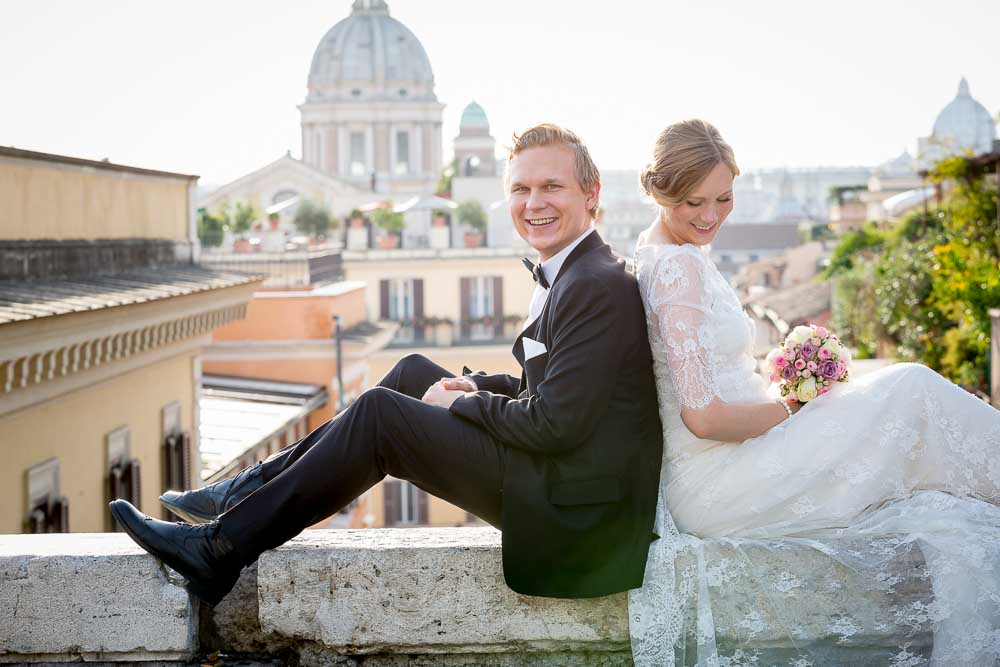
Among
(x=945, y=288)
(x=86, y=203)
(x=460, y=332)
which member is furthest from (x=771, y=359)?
(x=460, y=332)

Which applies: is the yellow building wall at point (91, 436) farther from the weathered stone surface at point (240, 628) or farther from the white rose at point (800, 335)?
the white rose at point (800, 335)

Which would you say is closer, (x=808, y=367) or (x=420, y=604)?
(x=420, y=604)

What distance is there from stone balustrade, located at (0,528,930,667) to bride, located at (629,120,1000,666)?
8cm

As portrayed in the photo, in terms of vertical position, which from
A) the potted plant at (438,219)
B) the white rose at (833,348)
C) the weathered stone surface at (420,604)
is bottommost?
the weathered stone surface at (420,604)

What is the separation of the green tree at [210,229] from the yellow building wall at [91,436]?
3038cm

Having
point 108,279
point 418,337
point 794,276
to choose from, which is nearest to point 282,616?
point 108,279

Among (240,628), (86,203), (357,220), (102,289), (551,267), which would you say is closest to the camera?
(240,628)

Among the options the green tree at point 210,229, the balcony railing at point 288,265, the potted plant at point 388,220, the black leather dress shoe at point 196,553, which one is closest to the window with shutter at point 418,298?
the balcony railing at point 288,265

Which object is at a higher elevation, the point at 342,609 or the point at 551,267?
the point at 551,267

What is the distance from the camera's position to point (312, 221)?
5425 centimetres

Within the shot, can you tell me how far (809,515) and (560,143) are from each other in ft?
4.04

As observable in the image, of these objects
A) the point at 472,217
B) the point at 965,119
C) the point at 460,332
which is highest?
the point at 965,119

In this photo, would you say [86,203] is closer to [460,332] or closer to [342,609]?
[342,609]

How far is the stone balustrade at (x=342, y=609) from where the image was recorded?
347 centimetres
